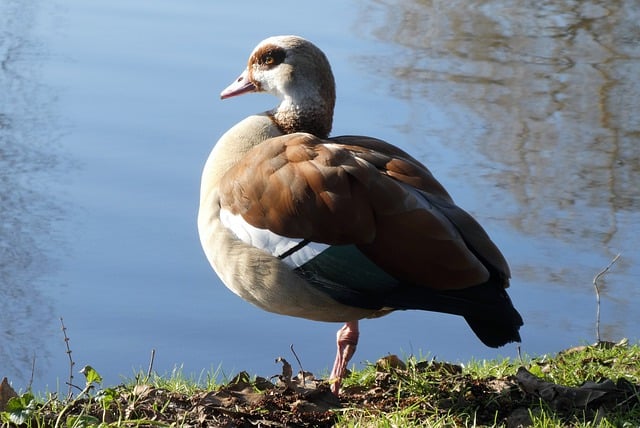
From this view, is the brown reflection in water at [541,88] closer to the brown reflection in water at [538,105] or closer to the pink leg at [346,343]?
the brown reflection in water at [538,105]

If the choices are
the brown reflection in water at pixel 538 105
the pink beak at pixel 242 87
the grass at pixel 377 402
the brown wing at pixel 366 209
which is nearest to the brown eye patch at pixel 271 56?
the pink beak at pixel 242 87

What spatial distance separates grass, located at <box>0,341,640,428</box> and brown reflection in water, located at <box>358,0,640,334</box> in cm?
280

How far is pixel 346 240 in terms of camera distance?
407 cm

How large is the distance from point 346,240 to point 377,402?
67 centimetres

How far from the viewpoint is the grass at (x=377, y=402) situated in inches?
156

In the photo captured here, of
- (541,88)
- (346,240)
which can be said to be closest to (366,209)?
(346,240)

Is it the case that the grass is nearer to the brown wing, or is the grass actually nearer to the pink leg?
the pink leg

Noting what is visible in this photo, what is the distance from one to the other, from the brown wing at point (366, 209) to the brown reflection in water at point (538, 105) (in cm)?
319

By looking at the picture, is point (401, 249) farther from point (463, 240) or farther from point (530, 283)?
point (530, 283)

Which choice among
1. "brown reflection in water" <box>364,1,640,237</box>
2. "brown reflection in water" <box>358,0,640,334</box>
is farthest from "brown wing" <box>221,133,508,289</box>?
"brown reflection in water" <box>364,1,640,237</box>

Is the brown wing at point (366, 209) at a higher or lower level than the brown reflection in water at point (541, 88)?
higher

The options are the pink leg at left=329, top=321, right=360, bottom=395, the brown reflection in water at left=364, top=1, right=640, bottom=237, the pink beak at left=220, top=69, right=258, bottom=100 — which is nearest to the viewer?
the pink leg at left=329, top=321, right=360, bottom=395

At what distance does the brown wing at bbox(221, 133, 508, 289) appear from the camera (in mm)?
3994

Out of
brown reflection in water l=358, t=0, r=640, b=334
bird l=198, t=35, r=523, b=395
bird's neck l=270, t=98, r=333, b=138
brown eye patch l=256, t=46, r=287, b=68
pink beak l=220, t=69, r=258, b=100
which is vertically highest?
brown eye patch l=256, t=46, r=287, b=68
